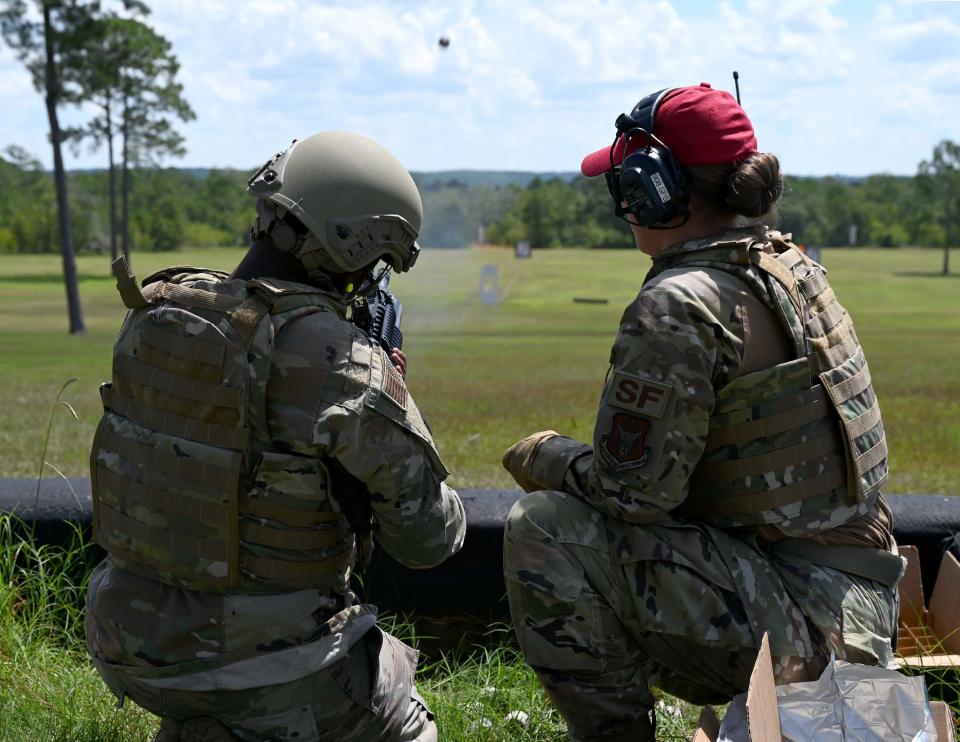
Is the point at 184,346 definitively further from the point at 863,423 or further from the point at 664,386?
the point at 863,423

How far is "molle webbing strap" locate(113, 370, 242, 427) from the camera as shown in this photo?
2.39 m

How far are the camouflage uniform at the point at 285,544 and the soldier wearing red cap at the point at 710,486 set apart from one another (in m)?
0.37

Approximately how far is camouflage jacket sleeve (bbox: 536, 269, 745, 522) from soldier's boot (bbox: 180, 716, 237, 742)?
980 mm

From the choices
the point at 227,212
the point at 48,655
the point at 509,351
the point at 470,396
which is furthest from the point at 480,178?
the point at 48,655

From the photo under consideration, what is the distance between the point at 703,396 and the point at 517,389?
40.8ft

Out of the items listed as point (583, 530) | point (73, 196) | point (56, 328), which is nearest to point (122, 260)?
point (583, 530)

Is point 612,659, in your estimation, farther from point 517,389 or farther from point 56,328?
point 56,328

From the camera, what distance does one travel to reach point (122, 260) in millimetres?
2453

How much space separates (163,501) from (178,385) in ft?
0.81

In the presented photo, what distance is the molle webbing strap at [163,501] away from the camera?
241 centimetres

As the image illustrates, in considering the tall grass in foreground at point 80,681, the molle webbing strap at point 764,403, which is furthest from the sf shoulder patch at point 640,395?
the tall grass in foreground at point 80,681

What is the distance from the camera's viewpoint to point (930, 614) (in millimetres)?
3467

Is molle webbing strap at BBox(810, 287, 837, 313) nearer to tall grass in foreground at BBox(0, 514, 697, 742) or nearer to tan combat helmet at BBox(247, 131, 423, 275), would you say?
tan combat helmet at BBox(247, 131, 423, 275)

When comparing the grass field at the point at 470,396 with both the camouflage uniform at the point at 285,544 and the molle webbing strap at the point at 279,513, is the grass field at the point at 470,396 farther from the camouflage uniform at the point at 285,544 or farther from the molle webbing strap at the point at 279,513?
the molle webbing strap at the point at 279,513
